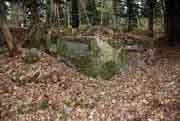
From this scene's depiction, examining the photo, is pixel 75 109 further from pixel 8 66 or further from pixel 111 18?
pixel 111 18

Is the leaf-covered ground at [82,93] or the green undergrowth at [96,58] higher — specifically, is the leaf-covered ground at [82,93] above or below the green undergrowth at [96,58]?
below

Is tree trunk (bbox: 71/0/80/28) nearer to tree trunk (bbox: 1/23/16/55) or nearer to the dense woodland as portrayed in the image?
the dense woodland

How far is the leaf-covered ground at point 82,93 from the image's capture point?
5.13 m

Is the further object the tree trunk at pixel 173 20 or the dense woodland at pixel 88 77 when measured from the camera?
the tree trunk at pixel 173 20

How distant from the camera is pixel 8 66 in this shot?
699 cm

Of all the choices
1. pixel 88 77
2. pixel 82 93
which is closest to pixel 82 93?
pixel 82 93

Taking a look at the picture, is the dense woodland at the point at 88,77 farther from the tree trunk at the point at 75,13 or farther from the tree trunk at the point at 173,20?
the tree trunk at the point at 75,13

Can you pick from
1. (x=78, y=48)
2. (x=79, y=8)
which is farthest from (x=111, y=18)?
(x=78, y=48)

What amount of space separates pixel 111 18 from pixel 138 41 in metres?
6.33

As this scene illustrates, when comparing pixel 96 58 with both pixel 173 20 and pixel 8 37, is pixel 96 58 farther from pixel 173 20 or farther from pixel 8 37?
pixel 173 20

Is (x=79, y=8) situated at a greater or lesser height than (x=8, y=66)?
greater

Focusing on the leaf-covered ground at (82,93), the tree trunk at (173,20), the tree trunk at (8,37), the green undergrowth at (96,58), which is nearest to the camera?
the leaf-covered ground at (82,93)

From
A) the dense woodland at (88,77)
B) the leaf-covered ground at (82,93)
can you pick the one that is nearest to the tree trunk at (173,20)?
the dense woodland at (88,77)

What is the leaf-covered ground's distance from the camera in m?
5.13
